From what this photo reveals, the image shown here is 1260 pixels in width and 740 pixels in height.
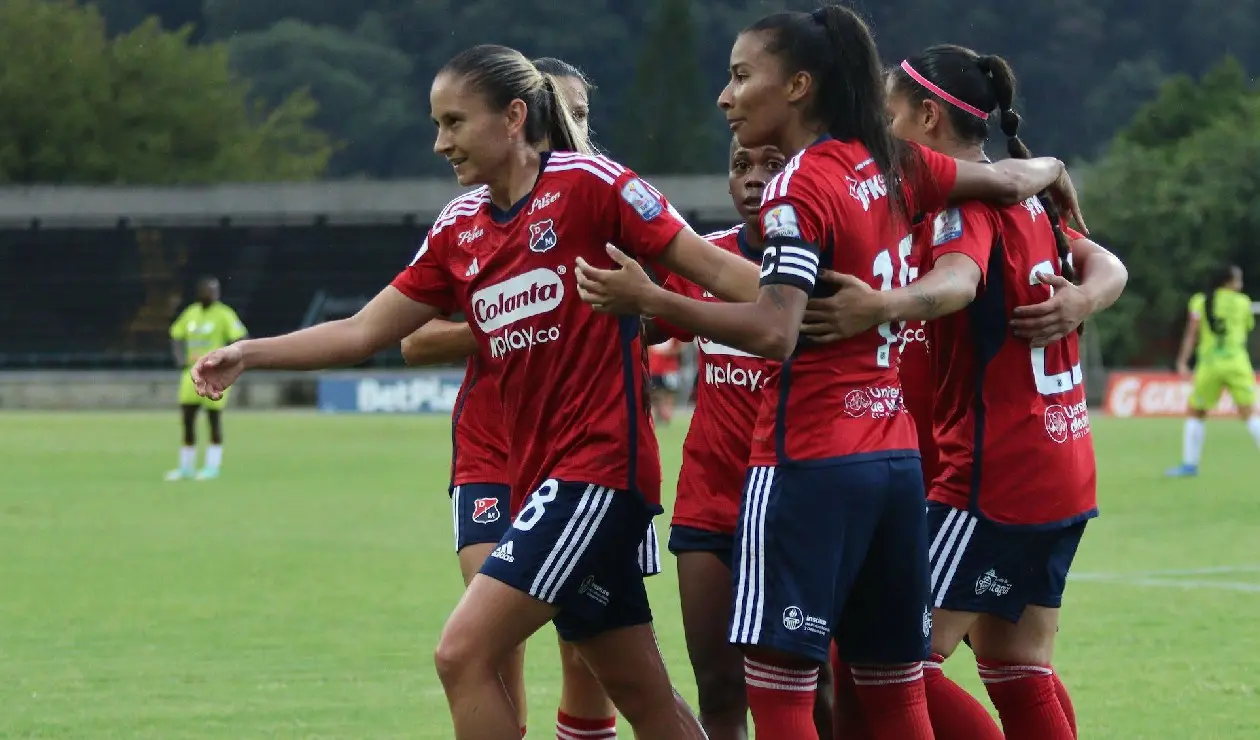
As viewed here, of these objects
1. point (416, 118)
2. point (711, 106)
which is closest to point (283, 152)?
point (416, 118)

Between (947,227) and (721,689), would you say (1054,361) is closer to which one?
(947,227)

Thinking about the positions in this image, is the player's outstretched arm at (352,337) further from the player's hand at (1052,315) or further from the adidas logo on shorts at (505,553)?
the player's hand at (1052,315)

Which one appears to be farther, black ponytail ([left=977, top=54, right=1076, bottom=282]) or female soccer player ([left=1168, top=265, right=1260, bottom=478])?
female soccer player ([left=1168, top=265, right=1260, bottom=478])

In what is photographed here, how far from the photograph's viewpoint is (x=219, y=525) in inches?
604

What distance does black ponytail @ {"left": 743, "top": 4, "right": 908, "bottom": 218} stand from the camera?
4.63 m

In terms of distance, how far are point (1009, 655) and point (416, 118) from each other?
9680 cm

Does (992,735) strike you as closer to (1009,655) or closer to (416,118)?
(1009,655)

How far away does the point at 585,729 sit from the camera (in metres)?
5.88

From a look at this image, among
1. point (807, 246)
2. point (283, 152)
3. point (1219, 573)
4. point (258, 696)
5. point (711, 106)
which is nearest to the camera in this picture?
point (807, 246)

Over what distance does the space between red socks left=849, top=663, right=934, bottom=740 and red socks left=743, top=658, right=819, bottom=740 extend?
9.5 inches

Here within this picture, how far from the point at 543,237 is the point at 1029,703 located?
1774 millimetres

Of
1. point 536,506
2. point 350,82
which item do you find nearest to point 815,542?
point 536,506

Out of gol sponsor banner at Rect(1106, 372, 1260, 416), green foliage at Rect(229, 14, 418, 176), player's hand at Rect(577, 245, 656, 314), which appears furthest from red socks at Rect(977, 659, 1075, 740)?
green foliage at Rect(229, 14, 418, 176)

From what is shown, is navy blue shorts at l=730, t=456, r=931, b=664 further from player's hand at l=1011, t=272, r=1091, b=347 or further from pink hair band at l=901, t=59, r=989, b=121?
pink hair band at l=901, t=59, r=989, b=121
